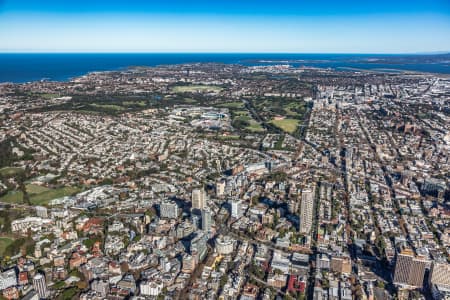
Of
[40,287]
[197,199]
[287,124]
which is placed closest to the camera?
[40,287]

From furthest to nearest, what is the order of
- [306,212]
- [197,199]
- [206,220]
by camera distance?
[197,199], [306,212], [206,220]

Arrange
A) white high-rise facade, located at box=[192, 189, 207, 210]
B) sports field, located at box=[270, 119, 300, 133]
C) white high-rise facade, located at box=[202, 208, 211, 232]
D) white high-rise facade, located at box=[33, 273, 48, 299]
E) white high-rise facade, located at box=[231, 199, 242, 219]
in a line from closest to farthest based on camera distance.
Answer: white high-rise facade, located at box=[33, 273, 48, 299]
white high-rise facade, located at box=[202, 208, 211, 232]
white high-rise facade, located at box=[231, 199, 242, 219]
white high-rise facade, located at box=[192, 189, 207, 210]
sports field, located at box=[270, 119, 300, 133]

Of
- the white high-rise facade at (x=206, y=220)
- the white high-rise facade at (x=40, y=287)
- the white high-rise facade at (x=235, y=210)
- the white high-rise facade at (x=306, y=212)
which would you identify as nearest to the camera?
the white high-rise facade at (x=40, y=287)

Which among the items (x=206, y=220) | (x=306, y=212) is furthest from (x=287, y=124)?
(x=206, y=220)

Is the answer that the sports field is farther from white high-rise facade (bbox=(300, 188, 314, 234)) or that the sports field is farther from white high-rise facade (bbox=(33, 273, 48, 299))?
white high-rise facade (bbox=(33, 273, 48, 299))

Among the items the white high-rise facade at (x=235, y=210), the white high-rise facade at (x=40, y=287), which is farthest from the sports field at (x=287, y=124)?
the white high-rise facade at (x=40, y=287)

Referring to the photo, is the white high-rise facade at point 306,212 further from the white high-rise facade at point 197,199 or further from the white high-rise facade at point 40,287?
the white high-rise facade at point 40,287

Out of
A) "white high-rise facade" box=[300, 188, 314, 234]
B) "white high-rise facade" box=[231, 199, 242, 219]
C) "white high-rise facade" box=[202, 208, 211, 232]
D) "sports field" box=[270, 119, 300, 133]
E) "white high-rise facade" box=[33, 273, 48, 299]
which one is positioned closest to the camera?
"white high-rise facade" box=[33, 273, 48, 299]

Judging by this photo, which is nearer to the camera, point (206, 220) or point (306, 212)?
point (206, 220)

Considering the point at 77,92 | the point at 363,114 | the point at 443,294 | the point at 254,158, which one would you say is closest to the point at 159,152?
the point at 254,158

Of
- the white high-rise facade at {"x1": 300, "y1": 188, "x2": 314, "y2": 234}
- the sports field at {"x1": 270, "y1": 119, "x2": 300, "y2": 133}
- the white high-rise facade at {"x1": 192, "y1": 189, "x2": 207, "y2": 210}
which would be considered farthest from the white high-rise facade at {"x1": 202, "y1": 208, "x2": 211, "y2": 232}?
the sports field at {"x1": 270, "y1": 119, "x2": 300, "y2": 133}

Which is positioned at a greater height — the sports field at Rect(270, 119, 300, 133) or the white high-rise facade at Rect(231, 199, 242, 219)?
the sports field at Rect(270, 119, 300, 133)

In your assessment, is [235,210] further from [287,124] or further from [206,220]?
[287,124]
